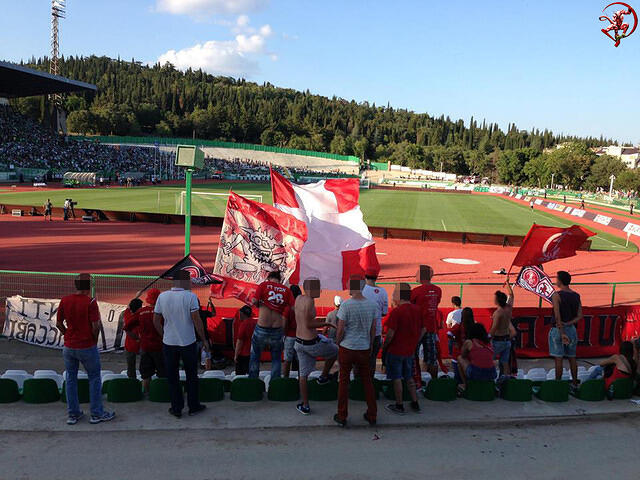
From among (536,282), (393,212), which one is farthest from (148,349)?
(393,212)

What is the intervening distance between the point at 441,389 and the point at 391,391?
0.73 metres

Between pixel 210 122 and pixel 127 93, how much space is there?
2940 cm

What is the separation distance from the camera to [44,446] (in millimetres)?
5938

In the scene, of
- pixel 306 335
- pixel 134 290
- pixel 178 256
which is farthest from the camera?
pixel 178 256

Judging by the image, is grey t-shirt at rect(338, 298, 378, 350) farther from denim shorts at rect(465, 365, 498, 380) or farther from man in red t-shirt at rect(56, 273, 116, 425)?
man in red t-shirt at rect(56, 273, 116, 425)

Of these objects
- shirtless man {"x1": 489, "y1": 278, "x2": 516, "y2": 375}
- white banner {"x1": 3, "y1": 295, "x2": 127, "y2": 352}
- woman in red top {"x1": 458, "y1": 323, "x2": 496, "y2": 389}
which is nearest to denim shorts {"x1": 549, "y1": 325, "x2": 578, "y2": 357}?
shirtless man {"x1": 489, "y1": 278, "x2": 516, "y2": 375}

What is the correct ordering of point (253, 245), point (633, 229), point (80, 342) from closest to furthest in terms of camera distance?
point (80, 342) → point (253, 245) → point (633, 229)

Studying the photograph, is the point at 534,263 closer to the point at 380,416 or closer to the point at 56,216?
the point at 380,416

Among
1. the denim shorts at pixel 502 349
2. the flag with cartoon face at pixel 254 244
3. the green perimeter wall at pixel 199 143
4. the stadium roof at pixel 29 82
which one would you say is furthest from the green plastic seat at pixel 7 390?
the green perimeter wall at pixel 199 143

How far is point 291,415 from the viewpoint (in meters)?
6.91

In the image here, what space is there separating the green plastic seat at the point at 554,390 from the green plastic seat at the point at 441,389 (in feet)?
4.37

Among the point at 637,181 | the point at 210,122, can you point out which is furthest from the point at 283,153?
the point at 637,181

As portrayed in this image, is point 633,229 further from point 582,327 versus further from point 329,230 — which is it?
point 329,230

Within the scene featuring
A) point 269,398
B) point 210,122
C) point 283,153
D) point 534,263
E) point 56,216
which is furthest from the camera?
point 210,122
